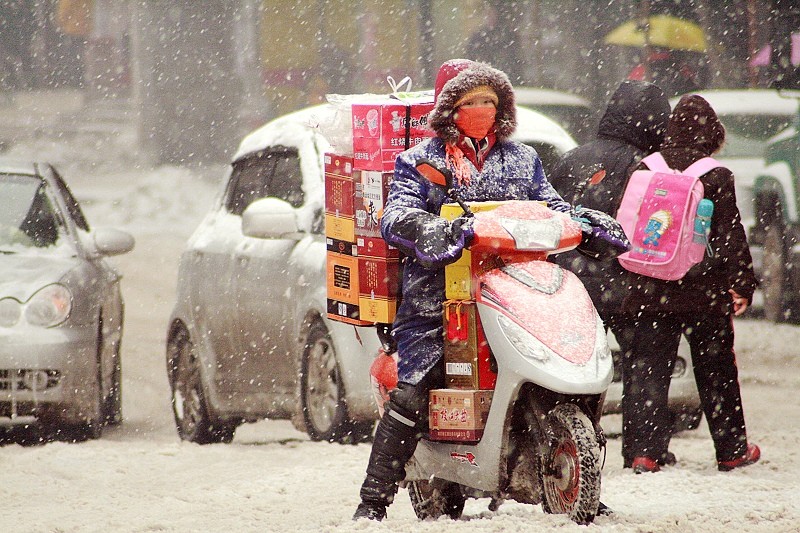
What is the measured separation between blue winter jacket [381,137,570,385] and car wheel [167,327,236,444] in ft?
14.4

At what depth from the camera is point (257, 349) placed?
377 inches

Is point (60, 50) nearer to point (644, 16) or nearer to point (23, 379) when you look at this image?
point (644, 16)

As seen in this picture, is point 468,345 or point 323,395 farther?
point 323,395

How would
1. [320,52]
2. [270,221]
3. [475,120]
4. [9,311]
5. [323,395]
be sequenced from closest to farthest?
[475,120], [323,395], [270,221], [9,311], [320,52]

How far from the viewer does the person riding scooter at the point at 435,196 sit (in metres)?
5.88

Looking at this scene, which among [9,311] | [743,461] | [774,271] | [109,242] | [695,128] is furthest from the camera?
[774,271]

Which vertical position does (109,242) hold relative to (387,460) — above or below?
above

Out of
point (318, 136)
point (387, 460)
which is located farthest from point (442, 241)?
point (318, 136)

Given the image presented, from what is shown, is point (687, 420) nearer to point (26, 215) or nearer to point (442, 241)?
point (26, 215)

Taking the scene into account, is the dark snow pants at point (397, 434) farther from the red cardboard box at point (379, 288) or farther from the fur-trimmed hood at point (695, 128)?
the fur-trimmed hood at point (695, 128)

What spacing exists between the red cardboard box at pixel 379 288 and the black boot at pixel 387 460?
1.49 ft

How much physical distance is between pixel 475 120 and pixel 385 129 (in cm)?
45

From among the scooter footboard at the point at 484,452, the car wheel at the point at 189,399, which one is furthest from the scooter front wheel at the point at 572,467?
the car wheel at the point at 189,399

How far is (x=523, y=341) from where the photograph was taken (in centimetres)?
555
